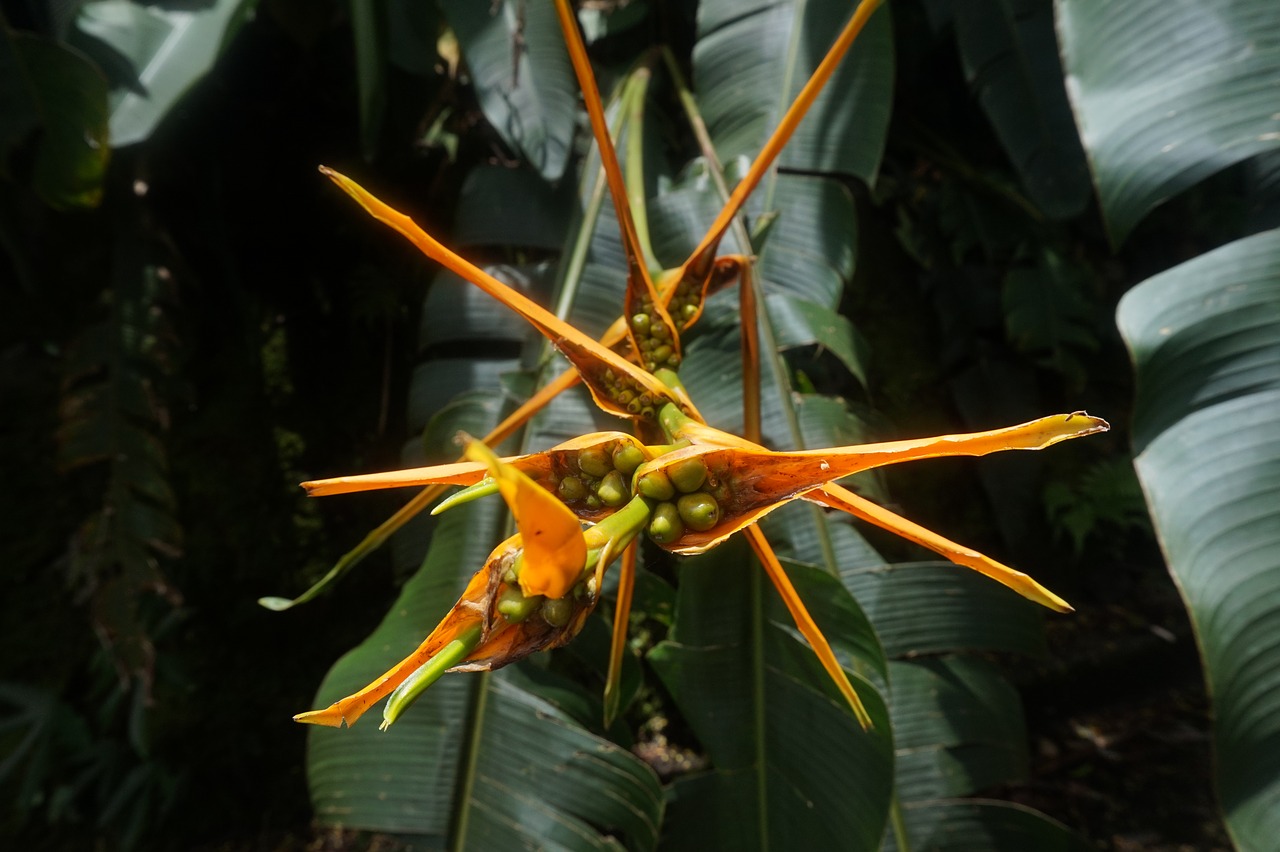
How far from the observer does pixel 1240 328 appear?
0.51 meters

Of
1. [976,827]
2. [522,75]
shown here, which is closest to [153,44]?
[522,75]

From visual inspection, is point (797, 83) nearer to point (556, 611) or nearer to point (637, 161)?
point (637, 161)

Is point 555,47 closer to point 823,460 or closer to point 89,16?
point 89,16

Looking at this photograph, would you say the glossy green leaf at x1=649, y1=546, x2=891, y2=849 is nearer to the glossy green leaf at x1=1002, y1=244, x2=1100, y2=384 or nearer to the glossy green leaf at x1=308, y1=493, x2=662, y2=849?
the glossy green leaf at x1=308, y1=493, x2=662, y2=849

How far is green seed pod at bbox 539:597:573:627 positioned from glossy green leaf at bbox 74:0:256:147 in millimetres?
863

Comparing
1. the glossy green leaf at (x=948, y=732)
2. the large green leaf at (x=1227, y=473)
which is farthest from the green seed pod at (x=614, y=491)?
Answer: the glossy green leaf at (x=948, y=732)

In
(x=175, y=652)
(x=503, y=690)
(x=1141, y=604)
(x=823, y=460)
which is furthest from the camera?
(x=1141, y=604)

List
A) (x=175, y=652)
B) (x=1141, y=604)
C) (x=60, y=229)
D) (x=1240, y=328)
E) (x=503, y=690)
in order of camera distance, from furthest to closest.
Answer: (x=1141, y=604)
(x=175, y=652)
(x=60, y=229)
(x=503, y=690)
(x=1240, y=328)

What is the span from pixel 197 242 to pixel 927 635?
1256mm

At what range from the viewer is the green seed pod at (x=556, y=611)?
0.21 metres

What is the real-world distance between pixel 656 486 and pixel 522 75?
74 cm

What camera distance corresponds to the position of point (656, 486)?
24 centimetres

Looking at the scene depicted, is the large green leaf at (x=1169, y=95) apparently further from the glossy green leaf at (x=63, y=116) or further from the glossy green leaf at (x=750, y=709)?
the glossy green leaf at (x=63, y=116)

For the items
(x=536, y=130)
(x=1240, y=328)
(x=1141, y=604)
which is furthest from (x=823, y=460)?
(x=1141, y=604)
